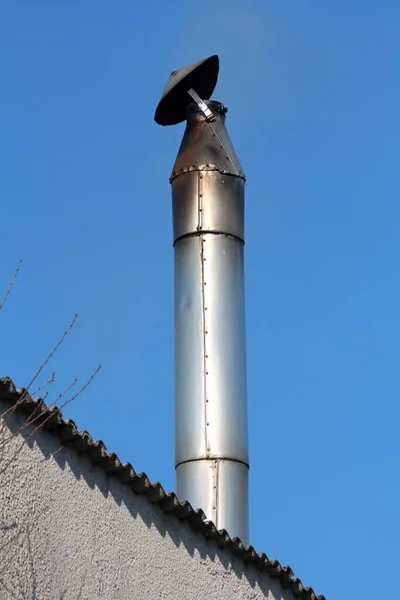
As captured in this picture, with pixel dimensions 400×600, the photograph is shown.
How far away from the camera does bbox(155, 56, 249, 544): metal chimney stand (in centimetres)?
1377

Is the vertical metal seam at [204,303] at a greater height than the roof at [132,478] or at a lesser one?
greater

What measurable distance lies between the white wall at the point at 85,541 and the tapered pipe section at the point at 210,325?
327 centimetres

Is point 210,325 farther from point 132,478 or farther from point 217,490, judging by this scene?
point 132,478

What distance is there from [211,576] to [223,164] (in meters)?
6.55

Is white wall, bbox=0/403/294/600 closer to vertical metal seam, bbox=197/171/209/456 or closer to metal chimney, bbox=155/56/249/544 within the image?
metal chimney, bbox=155/56/249/544

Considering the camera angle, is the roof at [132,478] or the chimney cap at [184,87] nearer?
the roof at [132,478]

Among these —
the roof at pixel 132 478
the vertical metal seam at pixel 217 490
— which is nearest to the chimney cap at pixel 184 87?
the vertical metal seam at pixel 217 490

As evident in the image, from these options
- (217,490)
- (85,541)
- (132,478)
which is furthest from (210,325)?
(85,541)

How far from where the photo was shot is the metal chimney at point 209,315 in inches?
542

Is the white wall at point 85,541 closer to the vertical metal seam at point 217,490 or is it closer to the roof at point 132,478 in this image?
the roof at point 132,478

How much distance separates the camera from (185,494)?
542 inches

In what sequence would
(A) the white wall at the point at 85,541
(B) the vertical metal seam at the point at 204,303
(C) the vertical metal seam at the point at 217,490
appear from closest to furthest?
(A) the white wall at the point at 85,541, (C) the vertical metal seam at the point at 217,490, (B) the vertical metal seam at the point at 204,303

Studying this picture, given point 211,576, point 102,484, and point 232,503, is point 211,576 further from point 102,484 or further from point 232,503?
point 232,503

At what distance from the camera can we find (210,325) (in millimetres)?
14570
